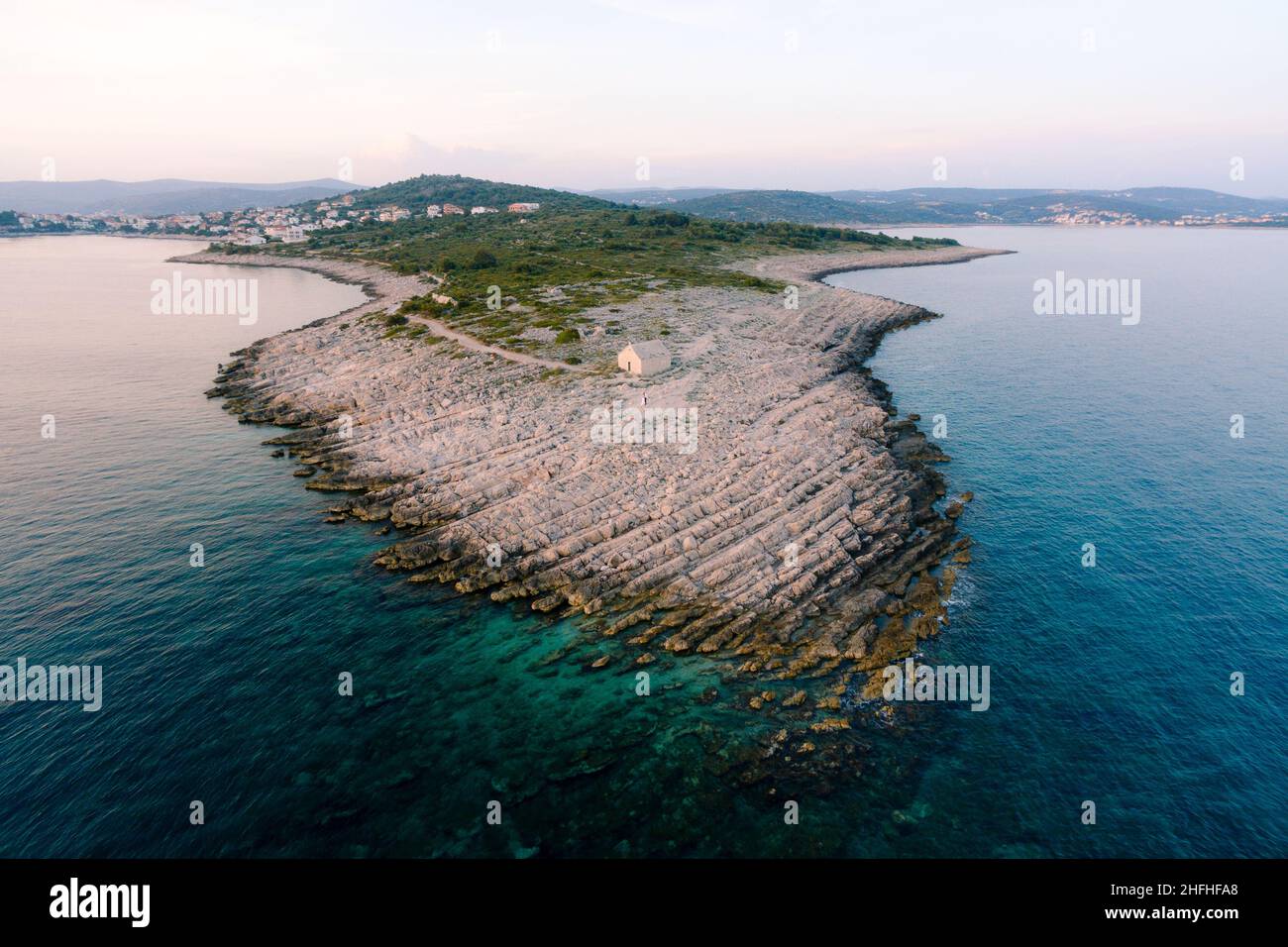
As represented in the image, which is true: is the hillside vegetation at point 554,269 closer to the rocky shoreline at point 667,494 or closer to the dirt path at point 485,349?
the dirt path at point 485,349

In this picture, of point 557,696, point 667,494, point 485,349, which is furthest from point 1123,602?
point 485,349

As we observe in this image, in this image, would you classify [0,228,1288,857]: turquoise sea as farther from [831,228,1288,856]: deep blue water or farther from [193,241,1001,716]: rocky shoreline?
[193,241,1001,716]: rocky shoreline

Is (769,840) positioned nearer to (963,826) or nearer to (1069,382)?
(963,826)

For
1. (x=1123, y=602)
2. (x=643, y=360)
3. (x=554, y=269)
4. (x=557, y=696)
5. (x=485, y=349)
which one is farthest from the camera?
(x=554, y=269)

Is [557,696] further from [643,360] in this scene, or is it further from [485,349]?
[485,349]

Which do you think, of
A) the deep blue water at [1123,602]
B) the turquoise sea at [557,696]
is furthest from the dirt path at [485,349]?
the deep blue water at [1123,602]
